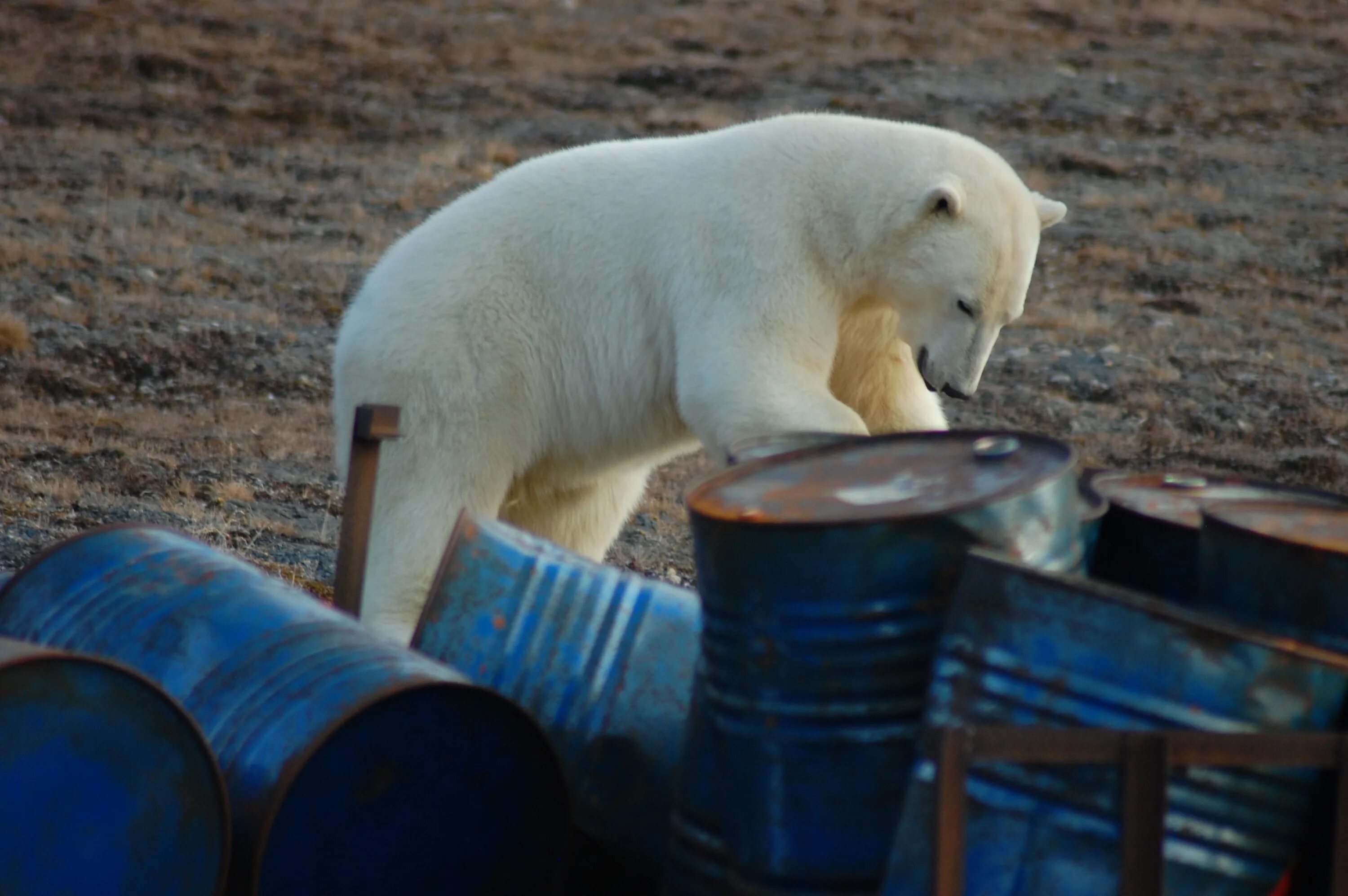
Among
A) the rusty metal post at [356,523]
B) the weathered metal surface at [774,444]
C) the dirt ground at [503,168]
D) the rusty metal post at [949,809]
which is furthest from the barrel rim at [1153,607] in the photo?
the dirt ground at [503,168]

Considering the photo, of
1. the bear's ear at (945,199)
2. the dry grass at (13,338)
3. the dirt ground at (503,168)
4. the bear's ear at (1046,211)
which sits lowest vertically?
the dry grass at (13,338)

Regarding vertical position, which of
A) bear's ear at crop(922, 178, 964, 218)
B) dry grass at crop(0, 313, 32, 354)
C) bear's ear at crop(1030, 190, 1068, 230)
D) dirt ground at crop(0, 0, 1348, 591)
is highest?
bear's ear at crop(922, 178, 964, 218)

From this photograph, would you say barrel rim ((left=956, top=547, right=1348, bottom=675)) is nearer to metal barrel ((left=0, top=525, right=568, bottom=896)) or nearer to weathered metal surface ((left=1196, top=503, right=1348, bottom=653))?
weathered metal surface ((left=1196, top=503, right=1348, bottom=653))

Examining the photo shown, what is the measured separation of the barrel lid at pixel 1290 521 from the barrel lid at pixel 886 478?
316 mm

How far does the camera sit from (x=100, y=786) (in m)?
2.55

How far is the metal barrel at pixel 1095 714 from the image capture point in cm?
228

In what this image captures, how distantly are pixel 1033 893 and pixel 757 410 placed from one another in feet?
5.69

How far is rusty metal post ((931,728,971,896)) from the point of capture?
2.21 meters

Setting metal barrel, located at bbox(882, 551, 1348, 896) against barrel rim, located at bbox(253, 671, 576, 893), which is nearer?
metal barrel, located at bbox(882, 551, 1348, 896)

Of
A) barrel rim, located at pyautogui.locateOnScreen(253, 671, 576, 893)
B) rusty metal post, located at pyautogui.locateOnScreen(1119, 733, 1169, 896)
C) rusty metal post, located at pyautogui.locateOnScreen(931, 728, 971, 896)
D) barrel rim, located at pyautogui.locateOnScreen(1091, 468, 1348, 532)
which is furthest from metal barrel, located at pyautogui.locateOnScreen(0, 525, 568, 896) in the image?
barrel rim, located at pyautogui.locateOnScreen(1091, 468, 1348, 532)

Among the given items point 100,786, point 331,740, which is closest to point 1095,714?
point 331,740

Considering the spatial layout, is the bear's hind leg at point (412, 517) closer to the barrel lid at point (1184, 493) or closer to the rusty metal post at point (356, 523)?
the rusty metal post at point (356, 523)

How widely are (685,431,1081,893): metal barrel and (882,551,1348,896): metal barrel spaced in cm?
12

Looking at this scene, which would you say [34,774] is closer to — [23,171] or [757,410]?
[757,410]
